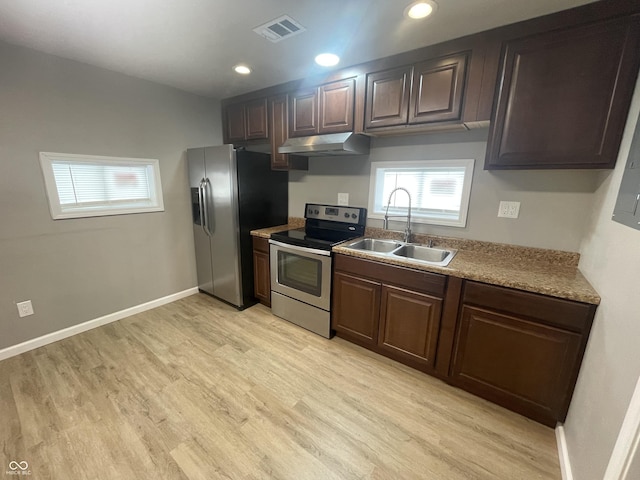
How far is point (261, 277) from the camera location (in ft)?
9.62

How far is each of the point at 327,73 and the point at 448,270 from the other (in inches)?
76.7

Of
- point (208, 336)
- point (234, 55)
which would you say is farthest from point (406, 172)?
point (208, 336)

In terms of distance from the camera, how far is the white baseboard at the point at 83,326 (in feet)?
7.11

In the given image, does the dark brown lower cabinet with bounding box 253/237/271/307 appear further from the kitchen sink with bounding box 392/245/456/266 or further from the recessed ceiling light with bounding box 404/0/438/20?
the recessed ceiling light with bounding box 404/0/438/20

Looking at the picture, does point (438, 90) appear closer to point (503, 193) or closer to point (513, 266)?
point (503, 193)

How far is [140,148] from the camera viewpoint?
268 cm

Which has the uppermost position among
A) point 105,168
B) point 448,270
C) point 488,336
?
point 105,168

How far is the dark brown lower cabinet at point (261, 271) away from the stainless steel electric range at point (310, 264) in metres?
0.14

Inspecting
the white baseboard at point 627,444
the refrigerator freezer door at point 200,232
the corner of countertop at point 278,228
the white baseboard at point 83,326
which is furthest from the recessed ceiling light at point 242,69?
the white baseboard at point 627,444

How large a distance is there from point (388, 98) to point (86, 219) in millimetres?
2862

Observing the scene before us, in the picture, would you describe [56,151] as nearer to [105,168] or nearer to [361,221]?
[105,168]

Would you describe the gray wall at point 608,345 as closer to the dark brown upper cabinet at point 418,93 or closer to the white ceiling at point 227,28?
the dark brown upper cabinet at point 418,93

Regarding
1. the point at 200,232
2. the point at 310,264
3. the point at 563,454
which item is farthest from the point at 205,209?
the point at 563,454

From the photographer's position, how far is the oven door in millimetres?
2345
